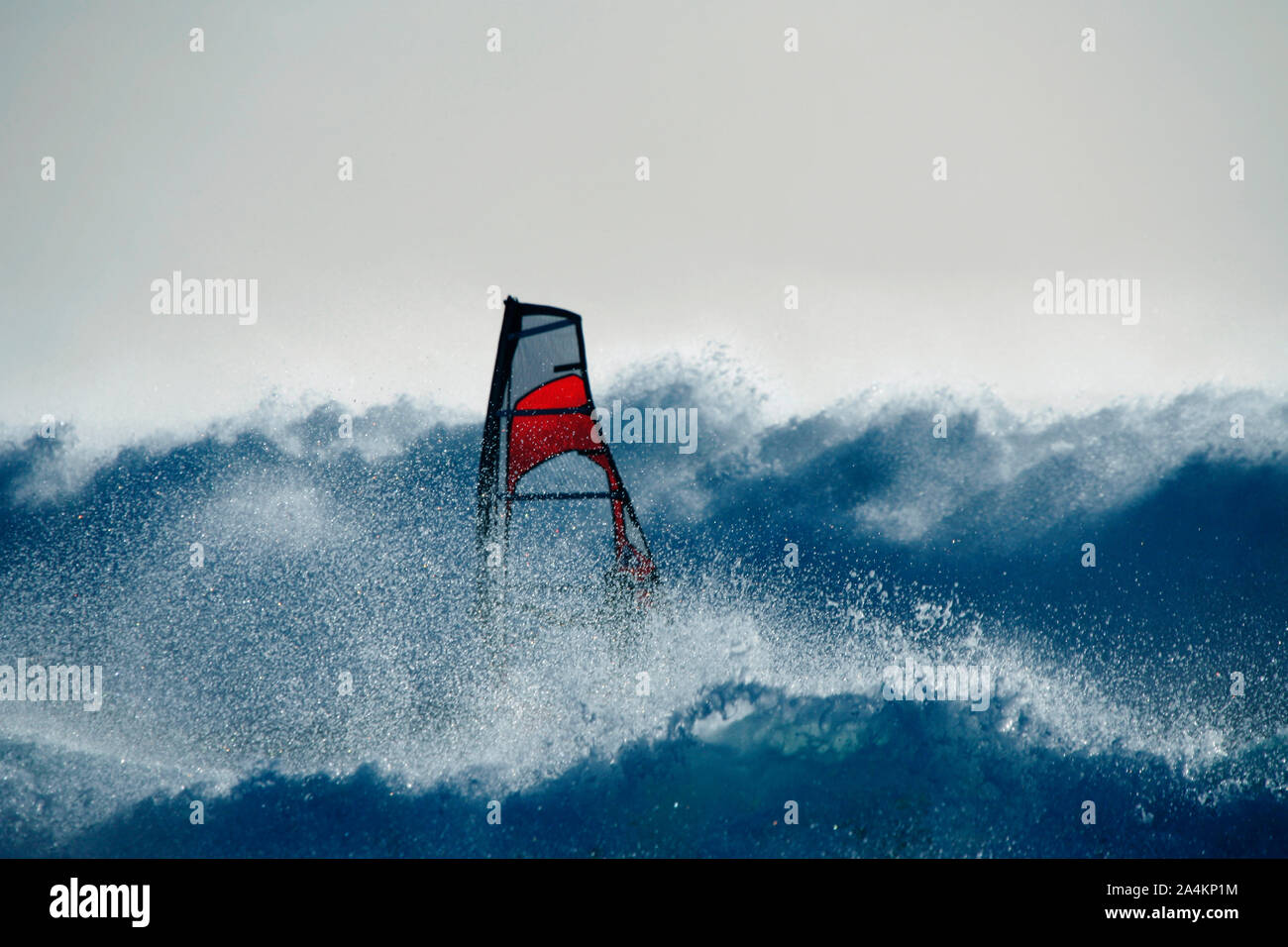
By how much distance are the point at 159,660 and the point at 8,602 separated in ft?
7.24

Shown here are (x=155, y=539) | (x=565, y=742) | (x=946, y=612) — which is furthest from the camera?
(x=155, y=539)

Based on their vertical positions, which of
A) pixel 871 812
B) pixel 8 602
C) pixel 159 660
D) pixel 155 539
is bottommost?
pixel 871 812

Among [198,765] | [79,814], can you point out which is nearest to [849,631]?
[198,765]

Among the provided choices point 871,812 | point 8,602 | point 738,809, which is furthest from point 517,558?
point 8,602

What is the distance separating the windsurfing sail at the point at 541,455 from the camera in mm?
5973

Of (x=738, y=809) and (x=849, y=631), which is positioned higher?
(x=849, y=631)

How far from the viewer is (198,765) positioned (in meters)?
5.78

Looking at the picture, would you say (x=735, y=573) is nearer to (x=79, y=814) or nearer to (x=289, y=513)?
(x=289, y=513)

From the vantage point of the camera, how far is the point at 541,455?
6246mm

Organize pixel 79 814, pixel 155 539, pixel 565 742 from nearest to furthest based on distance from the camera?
pixel 79 814, pixel 565 742, pixel 155 539

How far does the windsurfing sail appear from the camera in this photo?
5.97 meters

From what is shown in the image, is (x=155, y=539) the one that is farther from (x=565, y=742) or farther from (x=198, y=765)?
(x=565, y=742)

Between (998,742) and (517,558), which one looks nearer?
(998,742)

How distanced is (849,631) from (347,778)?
180 inches
